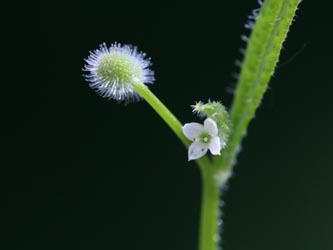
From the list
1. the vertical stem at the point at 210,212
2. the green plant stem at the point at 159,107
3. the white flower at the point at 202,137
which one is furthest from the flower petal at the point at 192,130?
Answer: the vertical stem at the point at 210,212

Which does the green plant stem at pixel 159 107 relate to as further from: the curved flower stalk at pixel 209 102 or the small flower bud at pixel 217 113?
the small flower bud at pixel 217 113

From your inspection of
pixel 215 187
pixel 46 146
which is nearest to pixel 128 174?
pixel 46 146

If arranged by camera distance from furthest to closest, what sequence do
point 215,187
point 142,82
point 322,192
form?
point 322,192 < point 215,187 < point 142,82

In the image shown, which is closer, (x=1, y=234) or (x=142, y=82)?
(x=142, y=82)

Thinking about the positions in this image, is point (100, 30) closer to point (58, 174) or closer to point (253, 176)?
point (58, 174)

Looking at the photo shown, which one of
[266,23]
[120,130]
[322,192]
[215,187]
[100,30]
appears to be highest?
[100,30]

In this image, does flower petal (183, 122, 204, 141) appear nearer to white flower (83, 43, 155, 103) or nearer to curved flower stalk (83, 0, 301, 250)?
curved flower stalk (83, 0, 301, 250)

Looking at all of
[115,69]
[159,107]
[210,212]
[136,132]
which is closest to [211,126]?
[159,107]
